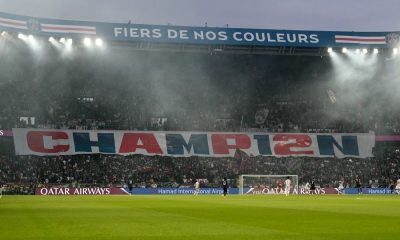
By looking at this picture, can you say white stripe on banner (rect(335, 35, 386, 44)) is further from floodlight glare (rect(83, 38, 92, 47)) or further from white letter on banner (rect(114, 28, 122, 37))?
floodlight glare (rect(83, 38, 92, 47))

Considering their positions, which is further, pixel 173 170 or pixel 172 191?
pixel 173 170

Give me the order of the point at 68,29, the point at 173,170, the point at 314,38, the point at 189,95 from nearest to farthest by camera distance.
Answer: the point at 68,29 → the point at 314,38 → the point at 173,170 → the point at 189,95

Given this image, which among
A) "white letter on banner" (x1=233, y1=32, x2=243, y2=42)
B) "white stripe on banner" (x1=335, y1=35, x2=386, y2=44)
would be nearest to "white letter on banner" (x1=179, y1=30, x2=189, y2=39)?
"white letter on banner" (x1=233, y1=32, x2=243, y2=42)

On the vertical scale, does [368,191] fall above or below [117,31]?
below

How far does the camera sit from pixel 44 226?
15.5 meters

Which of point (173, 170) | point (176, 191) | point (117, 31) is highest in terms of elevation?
point (117, 31)

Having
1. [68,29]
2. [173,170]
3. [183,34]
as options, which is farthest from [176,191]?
[68,29]

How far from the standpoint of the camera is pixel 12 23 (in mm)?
52062

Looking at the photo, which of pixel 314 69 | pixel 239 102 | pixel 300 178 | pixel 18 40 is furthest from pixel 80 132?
pixel 314 69

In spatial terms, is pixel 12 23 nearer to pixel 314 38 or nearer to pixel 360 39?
pixel 314 38

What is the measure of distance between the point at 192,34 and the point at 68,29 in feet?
39.3

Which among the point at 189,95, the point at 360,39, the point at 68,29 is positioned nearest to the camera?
the point at 68,29

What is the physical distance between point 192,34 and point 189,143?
12.6m

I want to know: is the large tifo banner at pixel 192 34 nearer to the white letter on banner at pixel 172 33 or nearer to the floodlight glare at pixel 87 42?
the white letter on banner at pixel 172 33
